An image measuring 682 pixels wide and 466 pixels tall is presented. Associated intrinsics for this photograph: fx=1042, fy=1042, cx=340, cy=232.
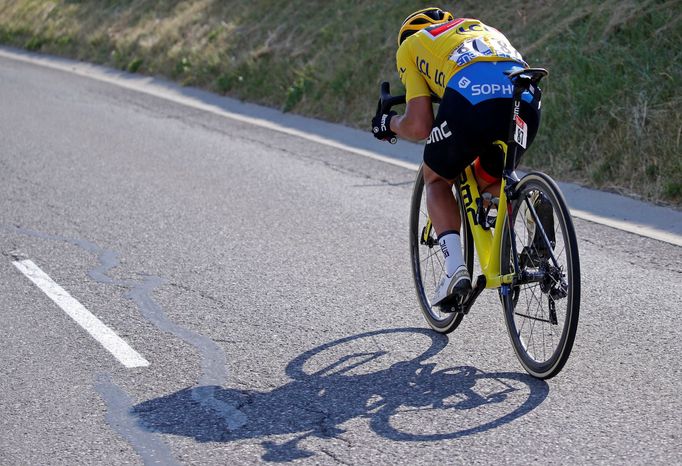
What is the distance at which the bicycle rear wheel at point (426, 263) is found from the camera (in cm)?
556

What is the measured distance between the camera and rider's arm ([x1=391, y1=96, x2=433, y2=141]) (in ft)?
16.7

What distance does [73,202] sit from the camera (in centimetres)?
904

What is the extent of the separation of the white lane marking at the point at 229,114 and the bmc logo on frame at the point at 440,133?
2.97 metres

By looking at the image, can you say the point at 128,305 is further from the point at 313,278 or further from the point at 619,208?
the point at 619,208

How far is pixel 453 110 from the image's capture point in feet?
15.9

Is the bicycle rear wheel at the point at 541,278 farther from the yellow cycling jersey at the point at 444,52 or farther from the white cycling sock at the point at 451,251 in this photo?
the yellow cycling jersey at the point at 444,52

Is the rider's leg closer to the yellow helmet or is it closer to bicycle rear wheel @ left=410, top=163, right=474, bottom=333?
bicycle rear wheel @ left=410, top=163, right=474, bottom=333

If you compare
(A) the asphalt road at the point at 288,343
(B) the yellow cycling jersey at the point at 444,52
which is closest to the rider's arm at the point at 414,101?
(B) the yellow cycling jersey at the point at 444,52

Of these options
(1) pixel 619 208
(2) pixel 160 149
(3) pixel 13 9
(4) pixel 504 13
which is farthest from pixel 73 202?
(3) pixel 13 9

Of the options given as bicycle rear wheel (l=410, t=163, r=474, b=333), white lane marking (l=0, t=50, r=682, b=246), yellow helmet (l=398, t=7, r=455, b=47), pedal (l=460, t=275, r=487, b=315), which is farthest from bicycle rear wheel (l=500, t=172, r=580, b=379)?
white lane marking (l=0, t=50, r=682, b=246)

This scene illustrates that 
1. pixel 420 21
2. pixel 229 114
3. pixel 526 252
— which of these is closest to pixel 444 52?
pixel 420 21

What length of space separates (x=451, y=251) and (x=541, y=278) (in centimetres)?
60

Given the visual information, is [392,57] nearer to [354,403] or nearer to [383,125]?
[383,125]

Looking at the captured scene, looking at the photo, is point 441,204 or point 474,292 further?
point 441,204
